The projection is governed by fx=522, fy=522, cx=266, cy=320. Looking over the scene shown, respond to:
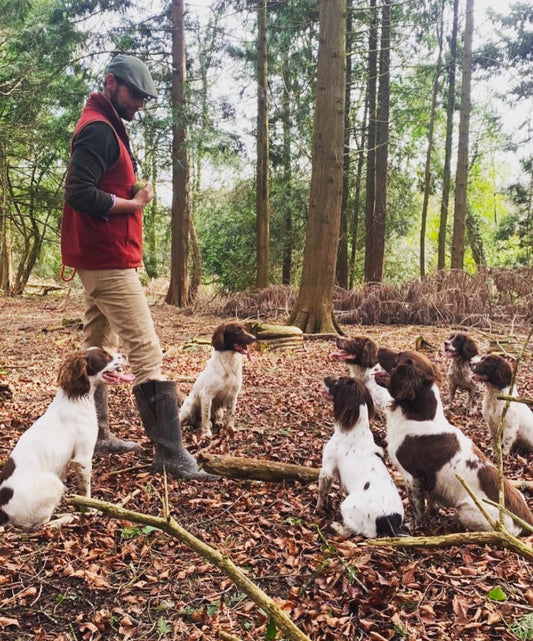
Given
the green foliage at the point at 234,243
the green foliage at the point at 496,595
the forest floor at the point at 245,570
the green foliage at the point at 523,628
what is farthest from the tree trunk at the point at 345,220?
the green foliage at the point at 523,628

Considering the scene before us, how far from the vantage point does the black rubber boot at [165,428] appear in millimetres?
4223

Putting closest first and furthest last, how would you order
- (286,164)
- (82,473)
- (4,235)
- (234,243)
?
(82,473) < (286,164) < (234,243) < (4,235)

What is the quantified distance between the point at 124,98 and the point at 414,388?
10.2 feet

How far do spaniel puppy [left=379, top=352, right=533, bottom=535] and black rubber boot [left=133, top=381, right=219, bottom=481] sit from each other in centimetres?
154

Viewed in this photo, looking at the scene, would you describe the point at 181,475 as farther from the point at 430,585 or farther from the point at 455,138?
the point at 455,138

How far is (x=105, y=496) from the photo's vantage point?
3945mm

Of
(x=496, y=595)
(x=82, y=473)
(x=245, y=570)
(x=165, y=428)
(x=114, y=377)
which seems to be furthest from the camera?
(x=165, y=428)

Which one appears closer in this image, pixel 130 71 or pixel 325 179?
pixel 130 71

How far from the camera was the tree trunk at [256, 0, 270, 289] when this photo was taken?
15836mm

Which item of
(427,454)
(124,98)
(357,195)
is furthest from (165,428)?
(357,195)

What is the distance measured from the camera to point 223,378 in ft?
17.9

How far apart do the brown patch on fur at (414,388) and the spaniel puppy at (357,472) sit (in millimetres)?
283

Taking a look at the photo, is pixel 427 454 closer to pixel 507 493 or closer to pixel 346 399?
pixel 507 493

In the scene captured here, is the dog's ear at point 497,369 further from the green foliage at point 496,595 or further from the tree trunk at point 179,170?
the tree trunk at point 179,170
